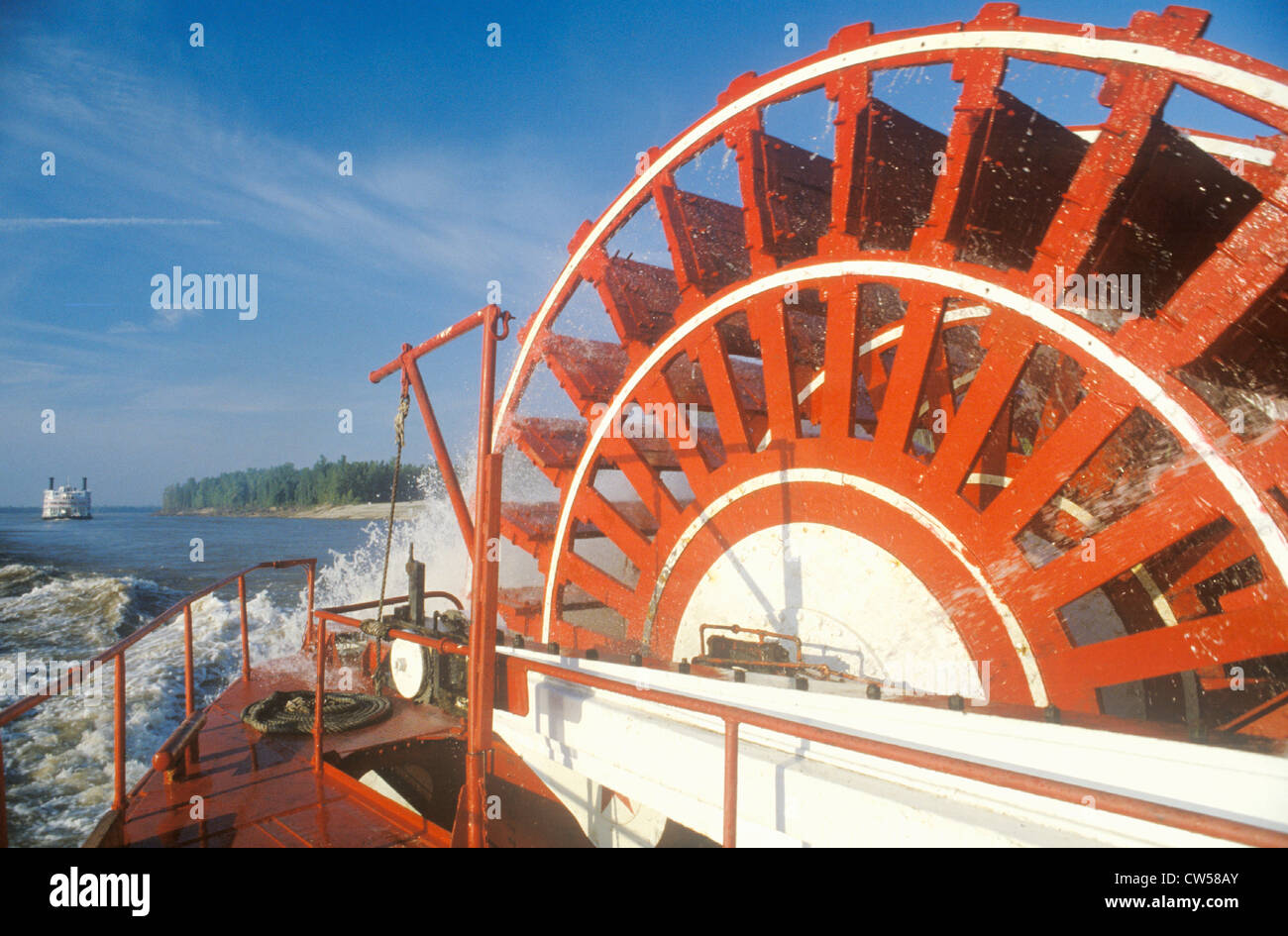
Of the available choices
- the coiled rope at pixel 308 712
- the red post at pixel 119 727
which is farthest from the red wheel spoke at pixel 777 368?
the red post at pixel 119 727

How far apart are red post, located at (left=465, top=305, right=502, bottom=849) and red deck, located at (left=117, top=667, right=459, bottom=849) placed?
669mm

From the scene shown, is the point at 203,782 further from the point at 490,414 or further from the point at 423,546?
the point at 423,546

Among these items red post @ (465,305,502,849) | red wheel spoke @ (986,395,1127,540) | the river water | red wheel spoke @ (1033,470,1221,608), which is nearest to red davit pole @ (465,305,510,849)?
red post @ (465,305,502,849)

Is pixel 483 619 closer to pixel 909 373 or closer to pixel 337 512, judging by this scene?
pixel 909 373

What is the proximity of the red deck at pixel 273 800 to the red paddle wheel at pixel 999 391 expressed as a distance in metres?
2.29

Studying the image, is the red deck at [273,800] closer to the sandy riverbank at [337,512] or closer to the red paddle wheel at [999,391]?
the red paddle wheel at [999,391]

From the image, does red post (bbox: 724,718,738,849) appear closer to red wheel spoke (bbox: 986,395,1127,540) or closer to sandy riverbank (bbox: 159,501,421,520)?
red wheel spoke (bbox: 986,395,1127,540)

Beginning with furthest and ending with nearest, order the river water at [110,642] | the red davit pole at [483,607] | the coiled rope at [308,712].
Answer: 1. the river water at [110,642]
2. the coiled rope at [308,712]
3. the red davit pole at [483,607]

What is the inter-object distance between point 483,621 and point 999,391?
2.85 metres

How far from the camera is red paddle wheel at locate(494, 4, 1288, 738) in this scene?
3.36 meters

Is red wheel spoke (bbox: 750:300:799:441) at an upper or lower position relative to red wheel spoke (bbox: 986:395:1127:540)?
upper

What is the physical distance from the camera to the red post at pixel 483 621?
3.14 meters

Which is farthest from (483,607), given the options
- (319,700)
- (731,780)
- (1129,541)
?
(1129,541)
